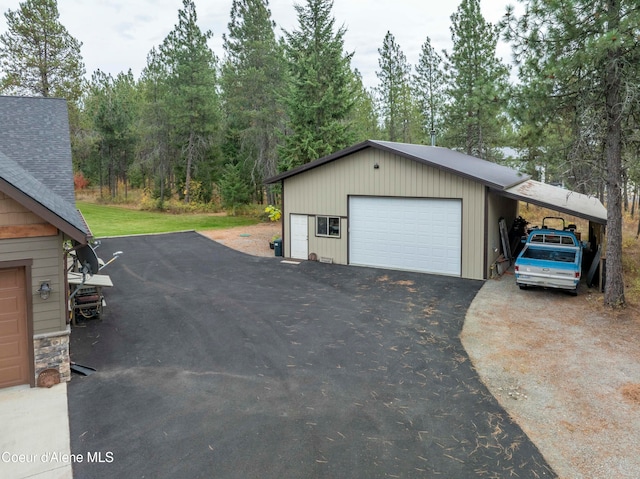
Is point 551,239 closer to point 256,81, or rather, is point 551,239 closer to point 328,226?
point 328,226

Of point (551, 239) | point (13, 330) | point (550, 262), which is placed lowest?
point (13, 330)

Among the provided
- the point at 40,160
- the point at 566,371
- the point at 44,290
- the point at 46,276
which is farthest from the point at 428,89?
the point at 44,290

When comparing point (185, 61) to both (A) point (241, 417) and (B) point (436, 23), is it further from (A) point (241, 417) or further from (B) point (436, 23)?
(A) point (241, 417)

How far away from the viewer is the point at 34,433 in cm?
568

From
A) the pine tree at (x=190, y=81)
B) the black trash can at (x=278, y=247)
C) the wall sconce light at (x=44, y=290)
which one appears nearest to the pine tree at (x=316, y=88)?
the black trash can at (x=278, y=247)

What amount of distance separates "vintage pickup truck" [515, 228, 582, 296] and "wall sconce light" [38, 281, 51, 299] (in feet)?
37.5

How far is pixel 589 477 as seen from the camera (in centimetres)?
471

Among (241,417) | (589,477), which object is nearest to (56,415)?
(241,417)

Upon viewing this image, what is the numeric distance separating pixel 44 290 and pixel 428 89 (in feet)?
116

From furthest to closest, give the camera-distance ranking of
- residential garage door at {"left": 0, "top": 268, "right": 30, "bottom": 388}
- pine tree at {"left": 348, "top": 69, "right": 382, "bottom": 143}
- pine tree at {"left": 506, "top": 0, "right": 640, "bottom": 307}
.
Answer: pine tree at {"left": 348, "top": 69, "right": 382, "bottom": 143}, pine tree at {"left": 506, "top": 0, "right": 640, "bottom": 307}, residential garage door at {"left": 0, "top": 268, "right": 30, "bottom": 388}

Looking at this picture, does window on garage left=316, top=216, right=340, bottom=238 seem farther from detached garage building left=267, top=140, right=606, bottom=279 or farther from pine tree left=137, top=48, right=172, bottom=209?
pine tree left=137, top=48, right=172, bottom=209

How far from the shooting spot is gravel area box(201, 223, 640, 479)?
17.1 feet

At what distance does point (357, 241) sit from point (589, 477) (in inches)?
496

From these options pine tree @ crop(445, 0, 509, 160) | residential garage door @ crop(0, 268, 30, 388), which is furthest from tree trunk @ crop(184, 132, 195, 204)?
residential garage door @ crop(0, 268, 30, 388)
